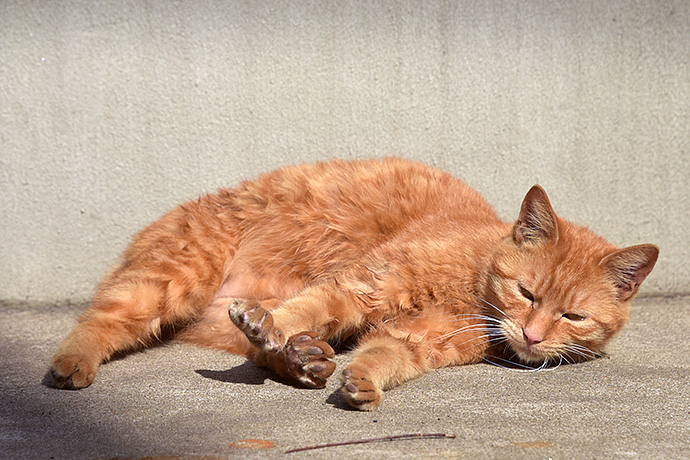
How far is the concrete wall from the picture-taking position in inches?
166

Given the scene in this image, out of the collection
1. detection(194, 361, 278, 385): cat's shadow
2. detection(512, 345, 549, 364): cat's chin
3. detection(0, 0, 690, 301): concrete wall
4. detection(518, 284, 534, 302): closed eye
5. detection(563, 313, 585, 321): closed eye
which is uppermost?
detection(0, 0, 690, 301): concrete wall

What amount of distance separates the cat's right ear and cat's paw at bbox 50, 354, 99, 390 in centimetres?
207

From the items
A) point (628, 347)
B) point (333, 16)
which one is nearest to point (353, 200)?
point (333, 16)

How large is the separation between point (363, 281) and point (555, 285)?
35.5 inches

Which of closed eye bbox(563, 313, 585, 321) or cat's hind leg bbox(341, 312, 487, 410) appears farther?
closed eye bbox(563, 313, 585, 321)

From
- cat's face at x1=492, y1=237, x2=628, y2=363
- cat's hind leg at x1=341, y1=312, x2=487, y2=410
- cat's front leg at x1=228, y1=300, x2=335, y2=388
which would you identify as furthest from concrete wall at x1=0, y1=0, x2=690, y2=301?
cat's front leg at x1=228, y1=300, x2=335, y2=388

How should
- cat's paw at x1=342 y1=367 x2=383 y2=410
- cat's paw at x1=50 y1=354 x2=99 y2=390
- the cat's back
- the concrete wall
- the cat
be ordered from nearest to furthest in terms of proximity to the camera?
1. cat's paw at x1=342 y1=367 x2=383 y2=410
2. cat's paw at x1=50 y1=354 x2=99 y2=390
3. the cat
4. the cat's back
5. the concrete wall

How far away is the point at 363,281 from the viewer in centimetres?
327

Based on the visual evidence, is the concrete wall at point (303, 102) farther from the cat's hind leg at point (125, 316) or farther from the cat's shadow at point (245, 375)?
the cat's shadow at point (245, 375)

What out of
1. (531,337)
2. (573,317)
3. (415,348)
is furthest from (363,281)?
(573,317)

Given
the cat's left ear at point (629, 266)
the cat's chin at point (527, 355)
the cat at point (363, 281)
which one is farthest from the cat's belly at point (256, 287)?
the cat's left ear at point (629, 266)

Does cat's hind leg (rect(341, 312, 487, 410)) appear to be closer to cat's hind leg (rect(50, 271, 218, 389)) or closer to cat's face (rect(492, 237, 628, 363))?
cat's face (rect(492, 237, 628, 363))

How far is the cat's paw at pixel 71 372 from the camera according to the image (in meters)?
2.82

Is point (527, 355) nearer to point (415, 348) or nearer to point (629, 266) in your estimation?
point (415, 348)
